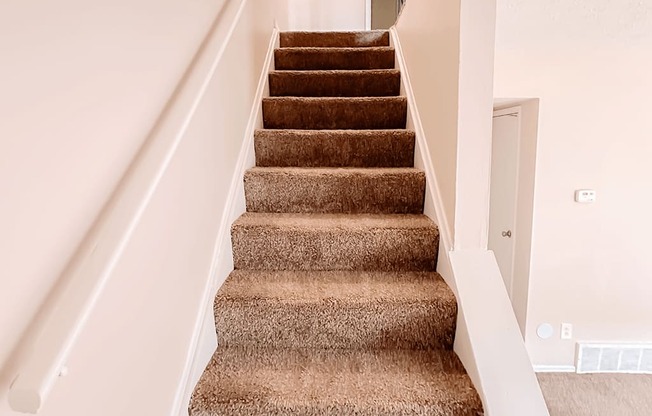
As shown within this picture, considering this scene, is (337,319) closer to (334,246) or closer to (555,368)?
(334,246)

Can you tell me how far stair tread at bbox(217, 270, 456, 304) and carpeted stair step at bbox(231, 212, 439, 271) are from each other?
3 centimetres

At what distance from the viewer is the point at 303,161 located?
199 centimetres

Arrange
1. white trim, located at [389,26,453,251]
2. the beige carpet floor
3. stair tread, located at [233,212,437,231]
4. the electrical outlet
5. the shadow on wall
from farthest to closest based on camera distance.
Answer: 1. the shadow on wall
2. the electrical outlet
3. the beige carpet floor
4. stair tread, located at [233,212,437,231]
5. white trim, located at [389,26,453,251]

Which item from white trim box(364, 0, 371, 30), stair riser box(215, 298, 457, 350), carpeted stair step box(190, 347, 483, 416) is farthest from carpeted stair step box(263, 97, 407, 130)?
white trim box(364, 0, 371, 30)

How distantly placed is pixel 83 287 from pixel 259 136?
1448mm

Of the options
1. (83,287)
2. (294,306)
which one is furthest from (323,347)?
(83,287)

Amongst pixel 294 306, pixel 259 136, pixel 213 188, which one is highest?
pixel 259 136

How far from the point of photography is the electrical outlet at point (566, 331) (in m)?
2.98

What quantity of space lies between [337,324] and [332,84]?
159cm

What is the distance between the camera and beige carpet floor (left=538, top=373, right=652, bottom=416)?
2.51 metres

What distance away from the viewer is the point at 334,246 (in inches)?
59.7

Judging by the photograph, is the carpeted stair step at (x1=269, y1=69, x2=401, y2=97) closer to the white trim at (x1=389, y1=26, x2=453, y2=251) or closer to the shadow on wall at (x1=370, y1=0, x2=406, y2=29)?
the white trim at (x1=389, y1=26, x2=453, y2=251)

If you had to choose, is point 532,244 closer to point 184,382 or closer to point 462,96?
point 462,96

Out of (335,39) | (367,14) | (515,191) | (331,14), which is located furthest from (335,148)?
(367,14)
